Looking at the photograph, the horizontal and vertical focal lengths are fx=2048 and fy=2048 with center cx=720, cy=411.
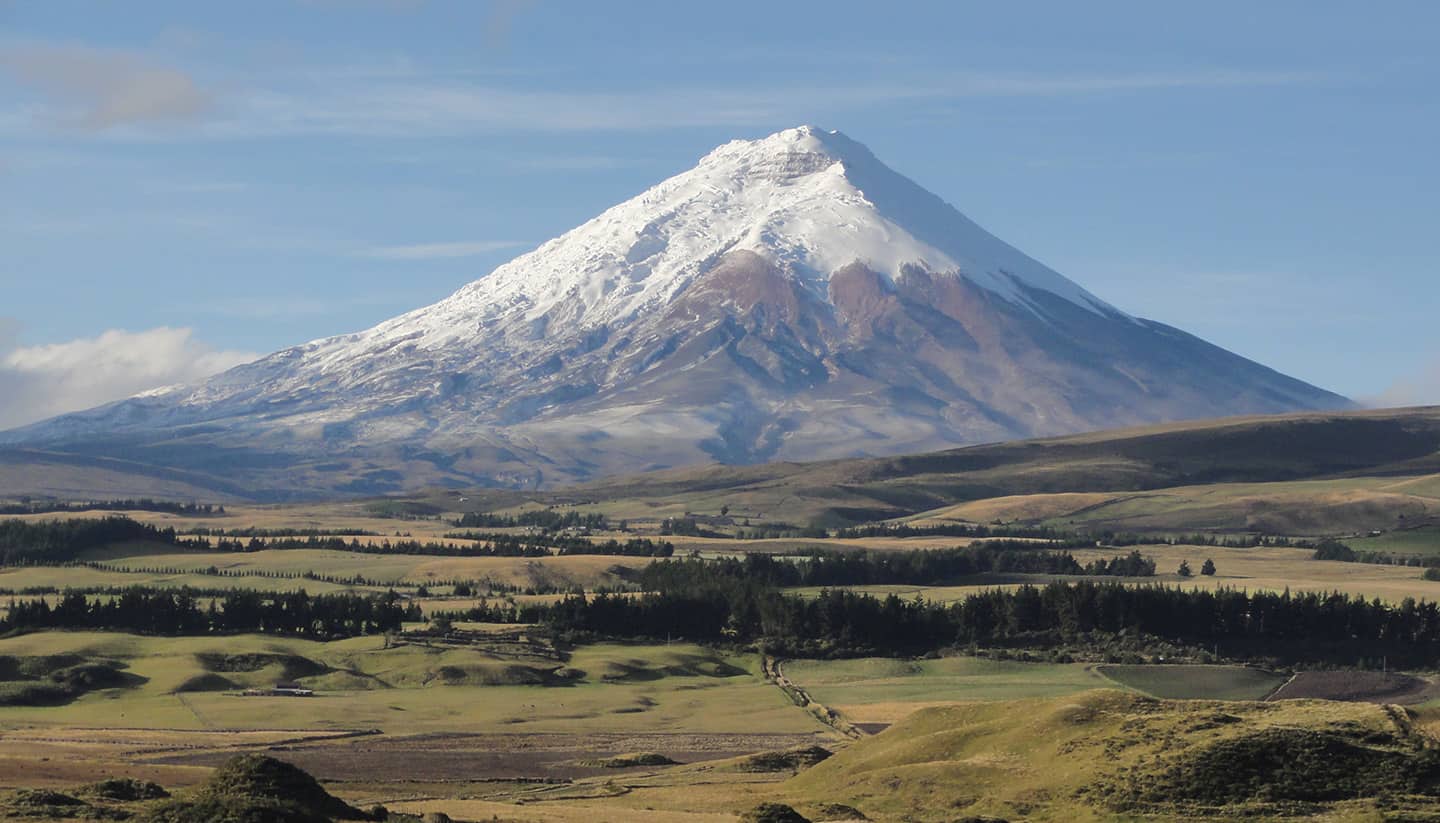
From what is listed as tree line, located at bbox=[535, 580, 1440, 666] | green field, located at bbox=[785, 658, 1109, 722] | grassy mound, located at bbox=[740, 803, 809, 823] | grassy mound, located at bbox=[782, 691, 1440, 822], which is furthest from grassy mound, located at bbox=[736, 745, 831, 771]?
tree line, located at bbox=[535, 580, 1440, 666]

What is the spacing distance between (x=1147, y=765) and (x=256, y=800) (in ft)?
98.3

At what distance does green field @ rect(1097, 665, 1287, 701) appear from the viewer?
12412cm

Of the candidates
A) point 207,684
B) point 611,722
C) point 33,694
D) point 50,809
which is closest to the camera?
point 50,809

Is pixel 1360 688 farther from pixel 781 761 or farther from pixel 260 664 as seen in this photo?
pixel 260 664

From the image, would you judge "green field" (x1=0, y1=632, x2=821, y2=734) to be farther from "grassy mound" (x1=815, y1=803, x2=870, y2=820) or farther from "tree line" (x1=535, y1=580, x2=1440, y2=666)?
"grassy mound" (x1=815, y1=803, x2=870, y2=820)

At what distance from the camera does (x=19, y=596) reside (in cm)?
17400

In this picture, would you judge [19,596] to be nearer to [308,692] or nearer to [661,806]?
[308,692]

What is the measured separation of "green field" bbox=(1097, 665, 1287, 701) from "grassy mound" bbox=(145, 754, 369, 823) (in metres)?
70.2

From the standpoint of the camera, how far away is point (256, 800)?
59.2 metres

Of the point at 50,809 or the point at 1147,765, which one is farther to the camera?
the point at 1147,765

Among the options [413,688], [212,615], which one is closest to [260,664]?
[413,688]

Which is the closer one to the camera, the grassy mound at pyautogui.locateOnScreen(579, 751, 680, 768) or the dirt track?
the grassy mound at pyautogui.locateOnScreen(579, 751, 680, 768)

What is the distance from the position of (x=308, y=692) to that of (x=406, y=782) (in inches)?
1671

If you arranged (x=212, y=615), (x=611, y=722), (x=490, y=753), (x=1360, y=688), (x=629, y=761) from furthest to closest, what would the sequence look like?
1. (x=212, y=615)
2. (x=1360, y=688)
3. (x=611, y=722)
4. (x=490, y=753)
5. (x=629, y=761)
